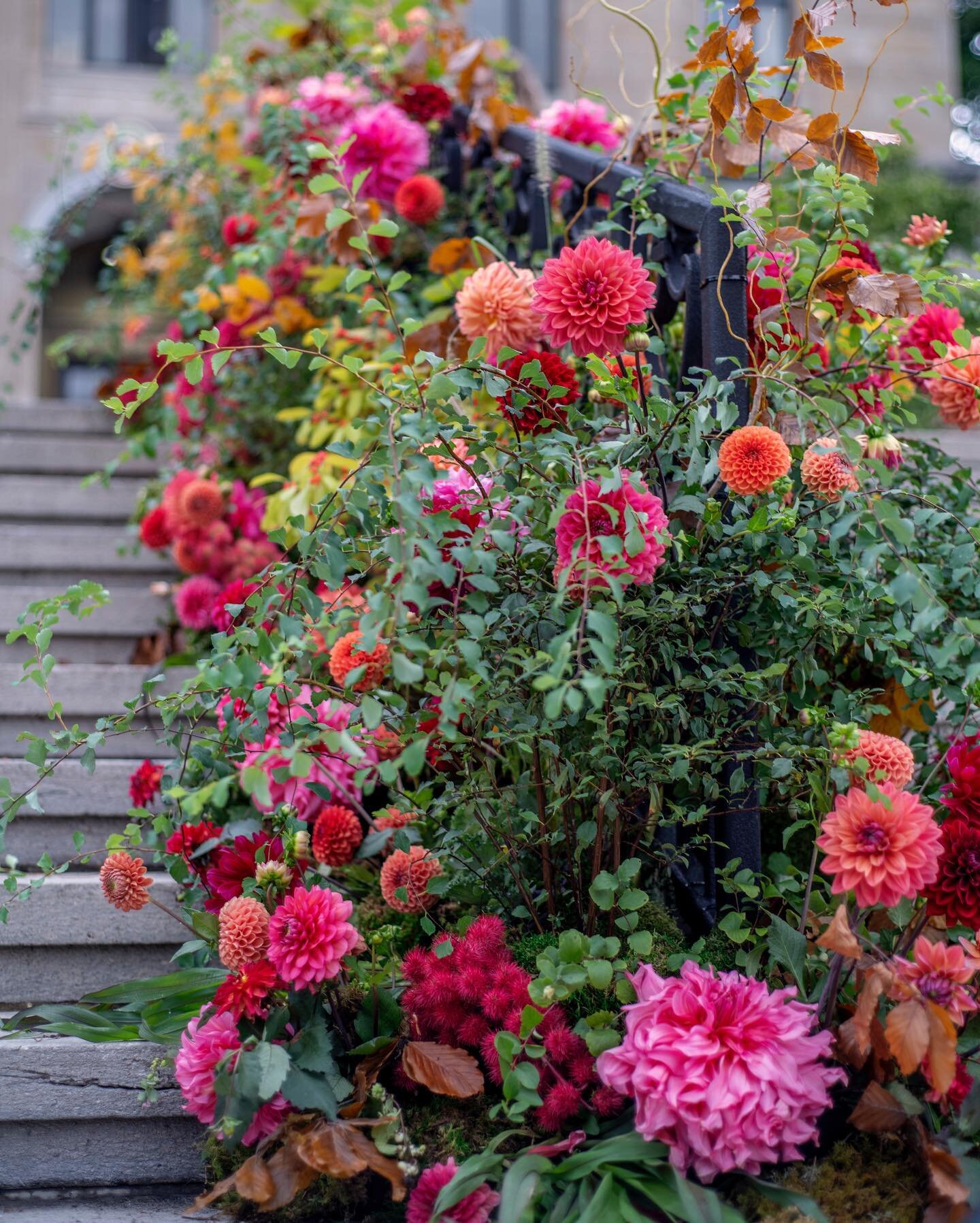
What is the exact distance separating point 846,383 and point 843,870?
917 mm

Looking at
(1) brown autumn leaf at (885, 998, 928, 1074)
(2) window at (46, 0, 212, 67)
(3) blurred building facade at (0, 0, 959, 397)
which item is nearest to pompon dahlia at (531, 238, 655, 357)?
(1) brown autumn leaf at (885, 998, 928, 1074)

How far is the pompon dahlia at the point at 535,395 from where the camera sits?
1.32 m

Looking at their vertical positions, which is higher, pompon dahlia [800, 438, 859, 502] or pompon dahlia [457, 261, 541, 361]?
pompon dahlia [457, 261, 541, 361]

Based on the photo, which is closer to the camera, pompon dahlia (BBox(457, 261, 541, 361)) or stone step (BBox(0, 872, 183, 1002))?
pompon dahlia (BBox(457, 261, 541, 361))

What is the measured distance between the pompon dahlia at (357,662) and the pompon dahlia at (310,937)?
25 cm

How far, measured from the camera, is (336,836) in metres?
1.54

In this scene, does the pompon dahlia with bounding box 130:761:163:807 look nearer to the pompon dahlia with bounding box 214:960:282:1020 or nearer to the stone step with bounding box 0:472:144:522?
the pompon dahlia with bounding box 214:960:282:1020

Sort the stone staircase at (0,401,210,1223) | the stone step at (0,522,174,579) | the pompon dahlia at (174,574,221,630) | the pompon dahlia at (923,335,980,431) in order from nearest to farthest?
the stone staircase at (0,401,210,1223)
the pompon dahlia at (923,335,980,431)
the pompon dahlia at (174,574,221,630)
the stone step at (0,522,174,579)

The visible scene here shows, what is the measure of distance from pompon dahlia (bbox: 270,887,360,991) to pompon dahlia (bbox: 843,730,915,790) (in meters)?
0.59

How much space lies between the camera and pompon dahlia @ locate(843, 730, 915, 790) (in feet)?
3.71

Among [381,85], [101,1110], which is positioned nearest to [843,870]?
[101,1110]

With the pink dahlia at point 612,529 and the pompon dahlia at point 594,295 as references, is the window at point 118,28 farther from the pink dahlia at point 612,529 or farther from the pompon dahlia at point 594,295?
the pink dahlia at point 612,529

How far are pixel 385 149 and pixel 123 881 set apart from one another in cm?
184

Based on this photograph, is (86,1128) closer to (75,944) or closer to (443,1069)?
(75,944)
